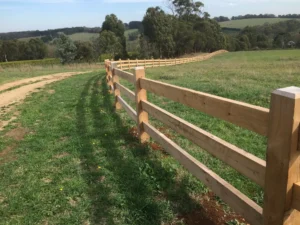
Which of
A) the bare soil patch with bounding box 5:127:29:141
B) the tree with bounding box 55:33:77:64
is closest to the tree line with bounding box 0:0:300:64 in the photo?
the tree with bounding box 55:33:77:64

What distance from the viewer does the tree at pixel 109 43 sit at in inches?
2454

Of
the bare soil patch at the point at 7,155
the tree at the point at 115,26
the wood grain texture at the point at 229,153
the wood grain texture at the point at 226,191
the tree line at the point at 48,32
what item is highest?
the tree line at the point at 48,32

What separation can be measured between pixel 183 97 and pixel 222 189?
1.15 meters

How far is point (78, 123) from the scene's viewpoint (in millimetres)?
6777

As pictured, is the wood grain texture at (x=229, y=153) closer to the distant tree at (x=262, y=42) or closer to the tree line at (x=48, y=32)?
the distant tree at (x=262, y=42)

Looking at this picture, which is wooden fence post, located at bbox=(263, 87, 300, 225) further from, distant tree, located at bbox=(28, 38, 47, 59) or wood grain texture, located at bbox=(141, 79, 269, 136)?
distant tree, located at bbox=(28, 38, 47, 59)

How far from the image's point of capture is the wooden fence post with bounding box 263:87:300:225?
5.59ft

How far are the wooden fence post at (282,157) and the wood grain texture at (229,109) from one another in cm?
14

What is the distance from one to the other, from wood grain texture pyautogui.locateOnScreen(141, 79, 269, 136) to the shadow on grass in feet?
3.69

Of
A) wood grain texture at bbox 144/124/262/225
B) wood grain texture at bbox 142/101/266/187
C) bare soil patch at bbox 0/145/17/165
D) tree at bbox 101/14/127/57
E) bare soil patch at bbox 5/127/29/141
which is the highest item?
tree at bbox 101/14/127/57

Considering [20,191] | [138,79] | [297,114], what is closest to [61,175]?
[20,191]

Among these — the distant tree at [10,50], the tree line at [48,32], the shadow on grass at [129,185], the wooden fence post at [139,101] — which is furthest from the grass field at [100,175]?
the tree line at [48,32]

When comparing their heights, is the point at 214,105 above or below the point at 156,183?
above

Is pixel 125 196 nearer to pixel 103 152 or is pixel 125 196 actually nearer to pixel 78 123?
pixel 103 152
